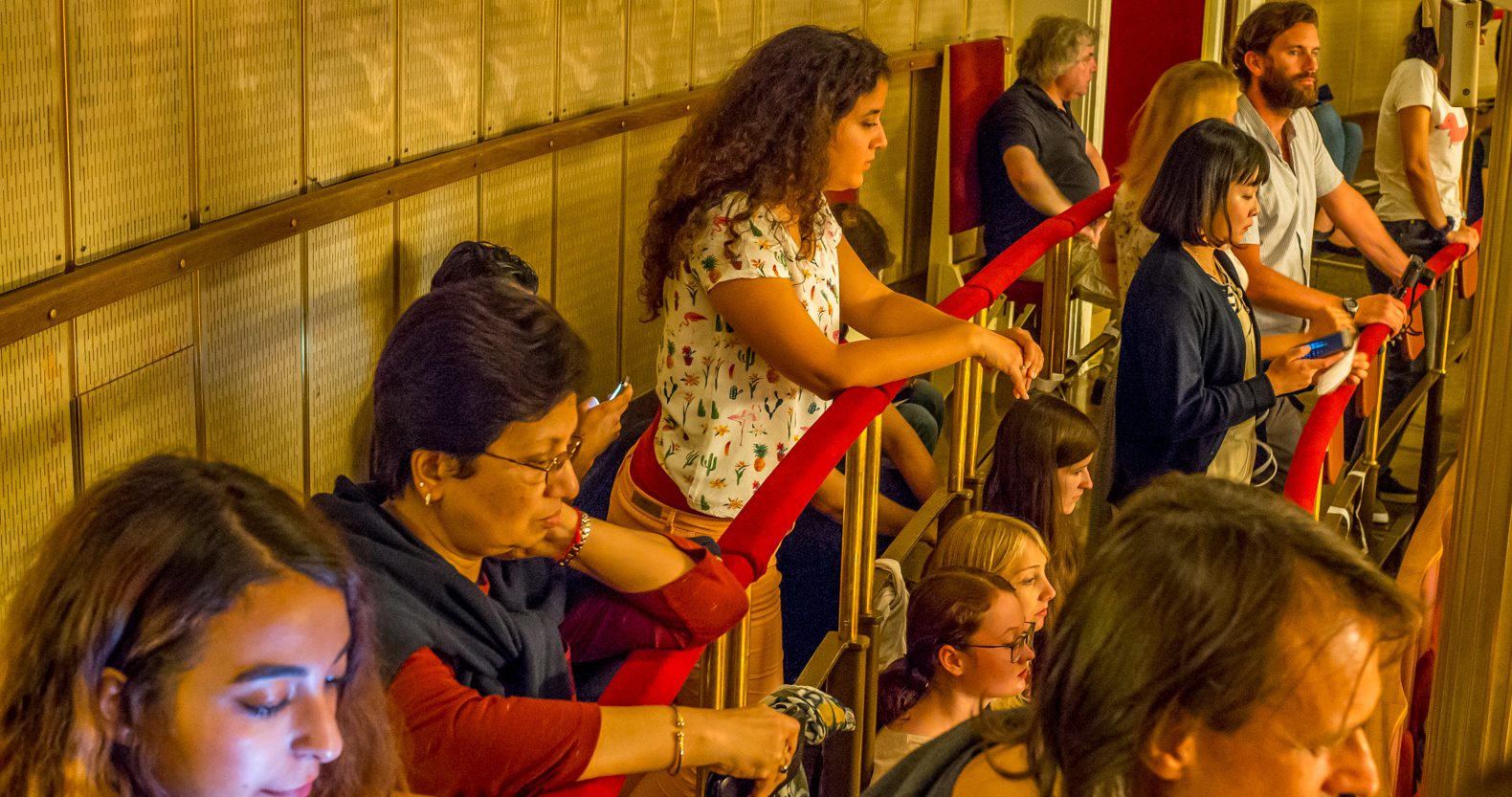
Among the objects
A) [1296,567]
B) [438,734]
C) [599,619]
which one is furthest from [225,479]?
[1296,567]

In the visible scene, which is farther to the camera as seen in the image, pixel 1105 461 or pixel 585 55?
pixel 585 55

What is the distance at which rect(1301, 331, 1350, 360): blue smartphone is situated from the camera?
3.46 m

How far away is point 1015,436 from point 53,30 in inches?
75.8

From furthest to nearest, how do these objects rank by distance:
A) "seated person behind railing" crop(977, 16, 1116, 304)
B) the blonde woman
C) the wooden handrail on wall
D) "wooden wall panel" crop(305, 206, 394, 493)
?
"seated person behind railing" crop(977, 16, 1116, 304)
the blonde woman
"wooden wall panel" crop(305, 206, 394, 493)
the wooden handrail on wall

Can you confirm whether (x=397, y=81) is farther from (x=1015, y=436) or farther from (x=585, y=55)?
(x=1015, y=436)

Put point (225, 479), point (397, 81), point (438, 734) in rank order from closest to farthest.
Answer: point (225, 479)
point (438, 734)
point (397, 81)

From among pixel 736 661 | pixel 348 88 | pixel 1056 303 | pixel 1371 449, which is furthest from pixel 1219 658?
pixel 1371 449

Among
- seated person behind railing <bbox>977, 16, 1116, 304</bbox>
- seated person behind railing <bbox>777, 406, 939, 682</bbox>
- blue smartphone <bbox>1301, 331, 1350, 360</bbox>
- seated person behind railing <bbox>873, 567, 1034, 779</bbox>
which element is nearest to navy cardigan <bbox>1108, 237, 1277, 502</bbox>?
blue smartphone <bbox>1301, 331, 1350, 360</bbox>

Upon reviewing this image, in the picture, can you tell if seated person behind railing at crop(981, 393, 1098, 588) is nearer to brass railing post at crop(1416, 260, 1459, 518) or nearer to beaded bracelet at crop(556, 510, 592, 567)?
beaded bracelet at crop(556, 510, 592, 567)

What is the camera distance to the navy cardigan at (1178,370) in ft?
10.5

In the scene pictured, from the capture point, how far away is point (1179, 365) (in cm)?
319

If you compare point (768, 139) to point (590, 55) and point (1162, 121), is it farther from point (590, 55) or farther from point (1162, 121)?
point (590, 55)

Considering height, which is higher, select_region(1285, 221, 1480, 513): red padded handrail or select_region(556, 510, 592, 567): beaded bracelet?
select_region(556, 510, 592, 567): beaded bracelet

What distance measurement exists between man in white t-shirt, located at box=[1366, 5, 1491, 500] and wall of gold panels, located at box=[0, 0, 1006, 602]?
226cm
